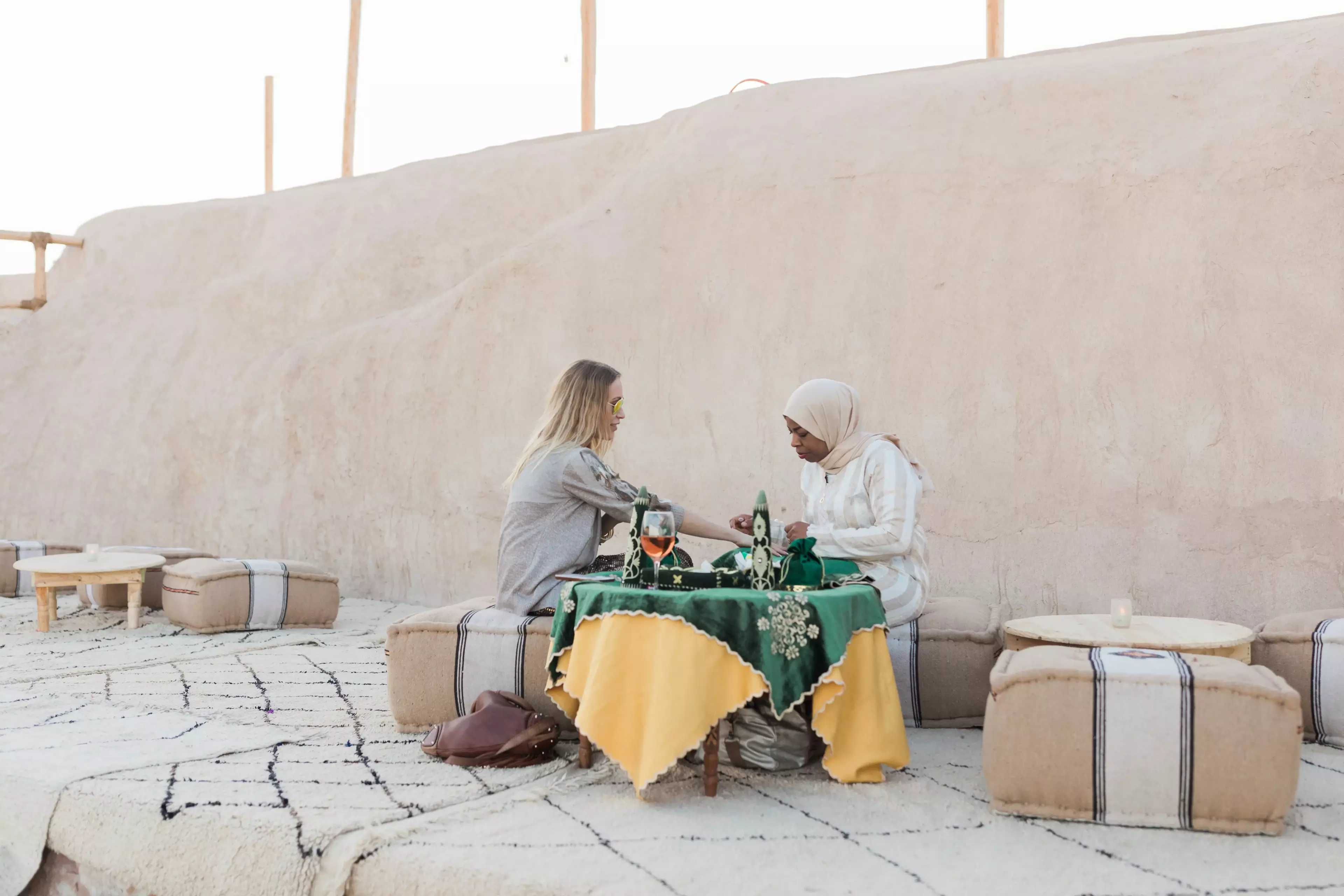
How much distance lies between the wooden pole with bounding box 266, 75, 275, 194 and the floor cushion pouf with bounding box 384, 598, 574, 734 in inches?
483

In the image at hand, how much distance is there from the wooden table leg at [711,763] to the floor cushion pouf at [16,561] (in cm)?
734

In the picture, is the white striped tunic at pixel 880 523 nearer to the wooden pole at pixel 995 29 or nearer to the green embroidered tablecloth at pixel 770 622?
the green embroidered tablecloth at pixel 770 622

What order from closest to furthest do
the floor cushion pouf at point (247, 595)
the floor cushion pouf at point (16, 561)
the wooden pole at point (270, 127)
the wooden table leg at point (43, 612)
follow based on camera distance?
the floor cushion pouf at point (247, 595)
the wooden table leg at point (43, 612)
the floor cushion pouf at point (16, 561)
the wooden pole at point (270, 127)

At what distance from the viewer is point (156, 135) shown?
50.8 feet

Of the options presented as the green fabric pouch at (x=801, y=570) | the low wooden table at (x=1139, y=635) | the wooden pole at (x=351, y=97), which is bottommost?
the low wooden table at (x=1139, y=635)

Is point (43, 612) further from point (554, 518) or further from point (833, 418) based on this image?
point (833, 418)

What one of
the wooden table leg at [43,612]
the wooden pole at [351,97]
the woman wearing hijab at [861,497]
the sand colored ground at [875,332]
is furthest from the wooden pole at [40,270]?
the woman wearing hijab at [861,497]

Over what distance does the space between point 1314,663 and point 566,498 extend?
2.78m

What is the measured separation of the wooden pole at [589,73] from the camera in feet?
33.8

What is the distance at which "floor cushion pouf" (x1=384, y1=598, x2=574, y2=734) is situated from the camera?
12.3ft

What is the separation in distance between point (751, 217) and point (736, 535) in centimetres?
414

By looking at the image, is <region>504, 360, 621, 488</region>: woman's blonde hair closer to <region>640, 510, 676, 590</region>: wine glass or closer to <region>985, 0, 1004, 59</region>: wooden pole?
<region>640, 510, 676, 590</region>: wine glass

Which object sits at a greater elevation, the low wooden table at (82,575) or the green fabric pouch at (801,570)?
the green fabric pouch at (801,570)

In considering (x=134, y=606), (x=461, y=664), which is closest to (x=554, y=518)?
(x=461, y=664)
